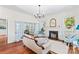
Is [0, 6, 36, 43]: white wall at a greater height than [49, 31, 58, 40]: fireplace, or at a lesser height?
greater

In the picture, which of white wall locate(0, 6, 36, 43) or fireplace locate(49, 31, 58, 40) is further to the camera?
fireplace locate(49, 31, 58, 40)

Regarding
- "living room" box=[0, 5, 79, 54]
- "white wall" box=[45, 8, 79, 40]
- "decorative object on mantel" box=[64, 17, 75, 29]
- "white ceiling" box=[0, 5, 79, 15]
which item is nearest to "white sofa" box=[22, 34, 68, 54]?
"living room" box=[0, 5, 79, 54]

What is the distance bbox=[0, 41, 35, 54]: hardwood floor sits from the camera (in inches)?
65.5

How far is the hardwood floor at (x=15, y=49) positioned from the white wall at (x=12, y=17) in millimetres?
88

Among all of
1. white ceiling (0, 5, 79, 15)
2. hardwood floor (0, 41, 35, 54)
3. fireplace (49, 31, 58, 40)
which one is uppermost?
white ceiling (0, 5, 79, 15)

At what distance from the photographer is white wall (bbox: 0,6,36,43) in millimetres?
1618

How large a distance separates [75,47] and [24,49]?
33.8 inches

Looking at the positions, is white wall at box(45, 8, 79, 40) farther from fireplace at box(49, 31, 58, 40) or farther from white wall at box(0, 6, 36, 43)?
white wall at box(0, 6, 36, 43)

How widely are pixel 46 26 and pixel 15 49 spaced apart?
65 cm

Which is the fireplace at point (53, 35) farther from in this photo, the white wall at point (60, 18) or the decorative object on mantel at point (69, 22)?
the decorative object on mantel at point (69, 22)

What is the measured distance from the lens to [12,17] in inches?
64.8

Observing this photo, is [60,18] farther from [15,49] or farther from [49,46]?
[15,49]

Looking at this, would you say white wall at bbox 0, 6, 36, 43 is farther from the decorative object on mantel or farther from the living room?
the decorative object on mantel

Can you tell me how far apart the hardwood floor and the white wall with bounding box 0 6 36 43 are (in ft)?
0.29
